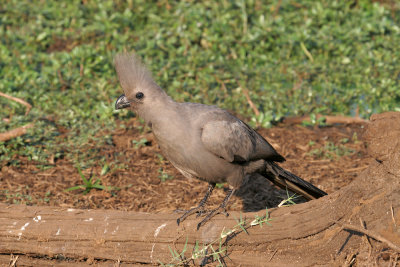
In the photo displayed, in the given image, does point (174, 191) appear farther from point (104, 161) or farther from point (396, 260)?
point (396, 260)

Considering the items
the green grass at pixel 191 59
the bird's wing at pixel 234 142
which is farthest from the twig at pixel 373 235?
the green grass at pixel 191 59

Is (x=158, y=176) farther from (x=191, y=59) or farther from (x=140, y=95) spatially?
(x=191, y=59)

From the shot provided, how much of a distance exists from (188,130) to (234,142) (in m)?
0.51

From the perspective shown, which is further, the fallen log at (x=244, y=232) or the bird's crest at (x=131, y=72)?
the bird's crest at (x=131, y=72)

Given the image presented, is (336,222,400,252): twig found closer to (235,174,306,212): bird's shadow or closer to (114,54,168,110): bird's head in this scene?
(114,54,168,110): bird's head

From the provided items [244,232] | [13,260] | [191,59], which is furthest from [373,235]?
[191,59]

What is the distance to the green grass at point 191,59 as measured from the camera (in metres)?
7.21

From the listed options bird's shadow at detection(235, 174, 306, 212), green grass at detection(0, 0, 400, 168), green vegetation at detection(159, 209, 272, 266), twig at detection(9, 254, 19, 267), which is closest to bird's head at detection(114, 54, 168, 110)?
green vegetation at detection(159, 209, 272, 266)

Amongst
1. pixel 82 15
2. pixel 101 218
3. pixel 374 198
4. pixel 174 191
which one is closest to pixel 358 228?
pixel 374 198

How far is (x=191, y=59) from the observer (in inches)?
331

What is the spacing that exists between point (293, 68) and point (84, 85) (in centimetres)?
305

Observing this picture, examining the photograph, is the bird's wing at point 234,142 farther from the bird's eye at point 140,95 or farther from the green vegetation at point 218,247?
the green vegetation at point 218,247

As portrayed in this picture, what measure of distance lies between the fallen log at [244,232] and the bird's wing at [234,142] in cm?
73

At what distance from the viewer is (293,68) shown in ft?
27.2
